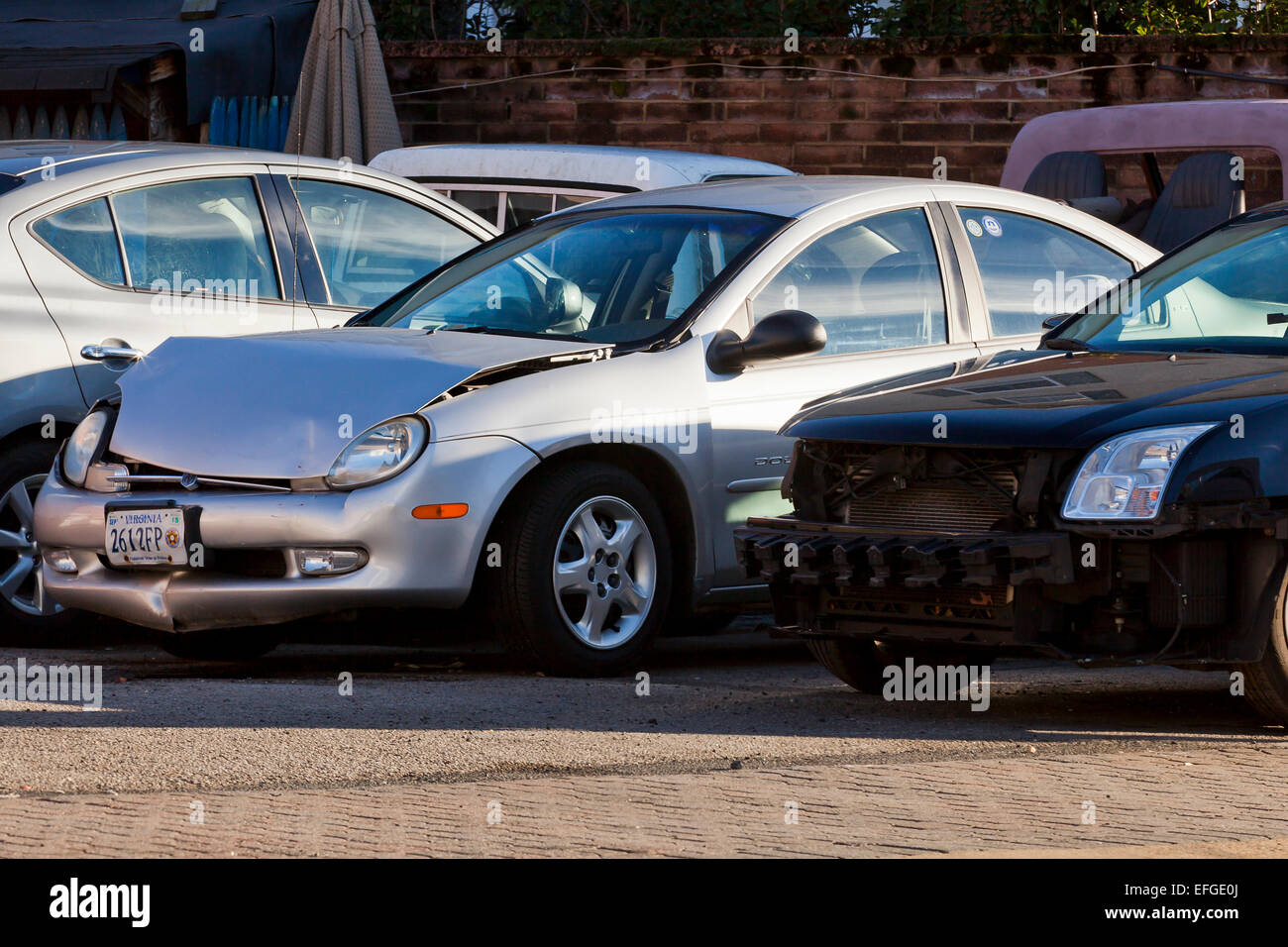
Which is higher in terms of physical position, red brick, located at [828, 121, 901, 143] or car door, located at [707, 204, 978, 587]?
red brick, located at [828, 121, 901, 143]

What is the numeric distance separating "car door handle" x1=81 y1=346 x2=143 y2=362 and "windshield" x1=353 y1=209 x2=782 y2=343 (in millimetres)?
881

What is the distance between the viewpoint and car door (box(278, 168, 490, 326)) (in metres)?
8.75

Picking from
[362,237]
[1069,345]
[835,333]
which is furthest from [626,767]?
[362,237]

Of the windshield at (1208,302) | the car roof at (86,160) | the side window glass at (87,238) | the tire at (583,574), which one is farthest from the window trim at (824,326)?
the side window glass at (87,238)

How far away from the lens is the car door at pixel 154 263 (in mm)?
7984

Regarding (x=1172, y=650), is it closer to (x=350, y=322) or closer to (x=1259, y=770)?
(x=1259, y=770)

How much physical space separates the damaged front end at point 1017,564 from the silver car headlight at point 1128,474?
0.04 metres

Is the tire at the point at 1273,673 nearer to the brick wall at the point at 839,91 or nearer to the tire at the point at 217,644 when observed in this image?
the tire at the point at 217,644

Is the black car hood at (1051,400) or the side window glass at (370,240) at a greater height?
the side window glass at (370,240)

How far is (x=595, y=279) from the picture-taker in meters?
7.91

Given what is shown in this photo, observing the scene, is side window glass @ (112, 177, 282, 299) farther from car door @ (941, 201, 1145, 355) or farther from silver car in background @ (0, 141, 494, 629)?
car door @ (941, 201, 1145, 355)

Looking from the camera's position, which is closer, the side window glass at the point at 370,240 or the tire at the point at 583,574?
the tire at the point at 583,574

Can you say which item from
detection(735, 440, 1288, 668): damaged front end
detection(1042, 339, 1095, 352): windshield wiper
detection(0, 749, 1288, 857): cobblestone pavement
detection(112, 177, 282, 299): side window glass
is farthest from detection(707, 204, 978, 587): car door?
detection(112, 177, 282, 299): side window glass

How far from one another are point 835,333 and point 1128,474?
85.9 inches
